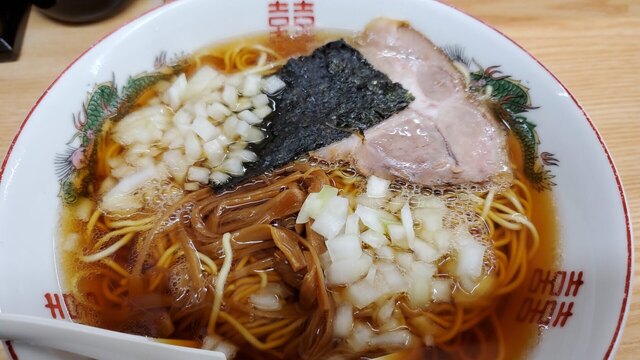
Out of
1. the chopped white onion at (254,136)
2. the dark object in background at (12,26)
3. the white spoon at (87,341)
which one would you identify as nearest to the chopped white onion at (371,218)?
the chopped white onion at (254,136)

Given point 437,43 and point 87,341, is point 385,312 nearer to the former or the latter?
point 87,341

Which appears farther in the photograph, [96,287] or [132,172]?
[132,172]

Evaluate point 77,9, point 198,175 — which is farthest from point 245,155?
point 77,9

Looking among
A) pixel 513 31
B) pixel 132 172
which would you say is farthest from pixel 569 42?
pixel 132 172

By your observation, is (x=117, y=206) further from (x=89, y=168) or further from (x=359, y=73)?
Result: (x=359, y=73)

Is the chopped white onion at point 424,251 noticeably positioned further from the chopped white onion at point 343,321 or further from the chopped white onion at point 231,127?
the chopped white onion at point 231,127
